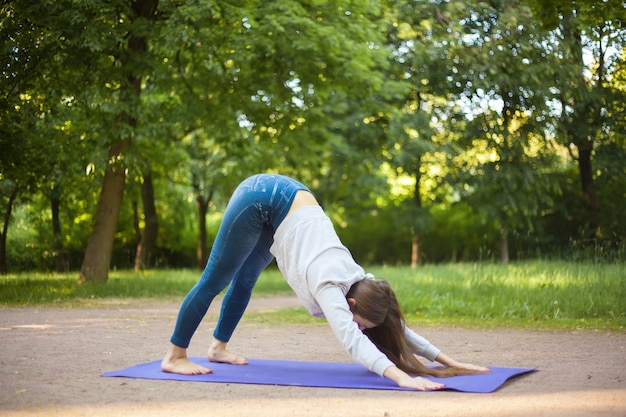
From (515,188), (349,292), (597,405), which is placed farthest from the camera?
(515,188)

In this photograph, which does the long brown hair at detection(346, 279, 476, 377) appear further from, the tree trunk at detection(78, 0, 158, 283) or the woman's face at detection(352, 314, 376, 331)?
the tree trunk at detection(78, 0, 158, 283)

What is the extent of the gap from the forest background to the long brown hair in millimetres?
6919

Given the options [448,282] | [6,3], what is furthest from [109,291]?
[448,282]

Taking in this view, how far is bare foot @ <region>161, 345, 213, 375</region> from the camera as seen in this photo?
5473 mm

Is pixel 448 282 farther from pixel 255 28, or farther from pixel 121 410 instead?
pixel 121 410

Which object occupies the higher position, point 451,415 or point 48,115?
point 48,115

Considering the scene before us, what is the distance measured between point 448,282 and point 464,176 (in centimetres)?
1036

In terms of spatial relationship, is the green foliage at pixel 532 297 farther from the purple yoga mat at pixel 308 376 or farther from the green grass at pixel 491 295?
the purple yoga mat at pixel 308 376

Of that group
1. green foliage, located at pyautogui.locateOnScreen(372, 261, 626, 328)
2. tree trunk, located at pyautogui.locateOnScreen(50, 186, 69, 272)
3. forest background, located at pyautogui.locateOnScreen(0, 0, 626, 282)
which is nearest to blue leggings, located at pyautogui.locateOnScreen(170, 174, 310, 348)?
green foliage, located at pyautogui.locateOnScreen(372, 261, 626, 328)

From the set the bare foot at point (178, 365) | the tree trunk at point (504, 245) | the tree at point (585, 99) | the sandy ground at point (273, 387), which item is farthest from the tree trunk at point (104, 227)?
the tree at point (585, 99)

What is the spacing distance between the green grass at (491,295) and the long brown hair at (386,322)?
454 cm

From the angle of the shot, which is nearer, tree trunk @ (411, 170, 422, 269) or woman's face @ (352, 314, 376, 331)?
woman's face @ (352, 314, 376, 331)

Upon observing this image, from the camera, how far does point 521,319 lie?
1008cm

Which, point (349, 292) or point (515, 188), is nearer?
point (349, 292)
